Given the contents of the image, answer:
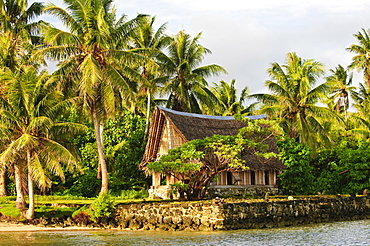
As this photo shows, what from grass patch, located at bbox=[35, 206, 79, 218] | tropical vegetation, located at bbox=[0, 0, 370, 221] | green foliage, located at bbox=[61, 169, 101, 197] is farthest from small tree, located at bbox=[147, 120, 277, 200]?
green foliage, located at bbox=[61, 169, 101, 197]

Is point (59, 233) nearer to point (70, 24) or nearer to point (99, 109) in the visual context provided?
point (99, 109)

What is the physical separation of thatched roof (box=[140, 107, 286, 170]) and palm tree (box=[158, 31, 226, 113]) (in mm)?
3292

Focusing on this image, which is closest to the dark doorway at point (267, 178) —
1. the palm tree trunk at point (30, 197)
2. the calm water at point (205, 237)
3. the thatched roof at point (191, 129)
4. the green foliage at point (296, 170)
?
the green foliage at point (296, 170)

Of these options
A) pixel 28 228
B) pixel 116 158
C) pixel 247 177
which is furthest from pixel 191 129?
pixel 28 228

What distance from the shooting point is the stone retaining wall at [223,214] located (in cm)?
2012

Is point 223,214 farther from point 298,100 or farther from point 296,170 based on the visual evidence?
point 298,100

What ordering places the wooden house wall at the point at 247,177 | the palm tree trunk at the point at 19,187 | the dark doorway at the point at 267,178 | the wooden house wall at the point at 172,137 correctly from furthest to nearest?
1. the dark doorway at the point at 267,178
2. the wooden house wall at the point at 247,177
3. the wooden house wall at the point at 172,137
4. the palm tree trunk at the point at 19,187

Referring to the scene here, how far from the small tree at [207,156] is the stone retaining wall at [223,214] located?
5.85ft

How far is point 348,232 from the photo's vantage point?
66.6 ft

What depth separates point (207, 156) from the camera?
2330 cm

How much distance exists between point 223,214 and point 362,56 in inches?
1019

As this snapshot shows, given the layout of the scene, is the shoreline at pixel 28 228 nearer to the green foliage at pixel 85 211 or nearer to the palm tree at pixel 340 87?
the green foliage at pixel 85 211

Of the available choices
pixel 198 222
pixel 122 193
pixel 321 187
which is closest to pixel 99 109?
pixel 122 193

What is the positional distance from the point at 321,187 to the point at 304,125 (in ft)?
13.8
